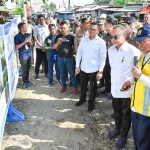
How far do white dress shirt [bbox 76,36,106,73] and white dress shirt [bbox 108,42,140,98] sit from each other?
981mm

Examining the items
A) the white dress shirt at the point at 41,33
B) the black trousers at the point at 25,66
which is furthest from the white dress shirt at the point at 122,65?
the white dress shirt at the point at 41,33

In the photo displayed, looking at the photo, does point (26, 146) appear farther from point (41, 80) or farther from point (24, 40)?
point (41, 80)

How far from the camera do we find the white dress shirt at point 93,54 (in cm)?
418

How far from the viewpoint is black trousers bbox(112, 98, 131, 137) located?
3207mm

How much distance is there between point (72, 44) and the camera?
5.29m

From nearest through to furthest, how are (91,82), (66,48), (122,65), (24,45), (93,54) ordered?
(122,65)
(93,54)
(91,82)
(66,48)
(24,45)

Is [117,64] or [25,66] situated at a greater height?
[117,64]

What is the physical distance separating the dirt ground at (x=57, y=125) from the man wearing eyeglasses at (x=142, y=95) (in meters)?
0.77

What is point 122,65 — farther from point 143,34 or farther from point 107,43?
point 107,43

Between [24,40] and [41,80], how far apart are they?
1.63 meters

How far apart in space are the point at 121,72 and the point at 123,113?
67 cm

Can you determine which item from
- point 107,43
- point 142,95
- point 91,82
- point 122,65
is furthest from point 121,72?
point 107,43

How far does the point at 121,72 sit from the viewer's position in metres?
3.07

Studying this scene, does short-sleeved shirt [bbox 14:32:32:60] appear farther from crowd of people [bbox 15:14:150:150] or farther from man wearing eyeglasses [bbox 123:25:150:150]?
man wearing eyeglasses [bbox 123:25:150:150]
